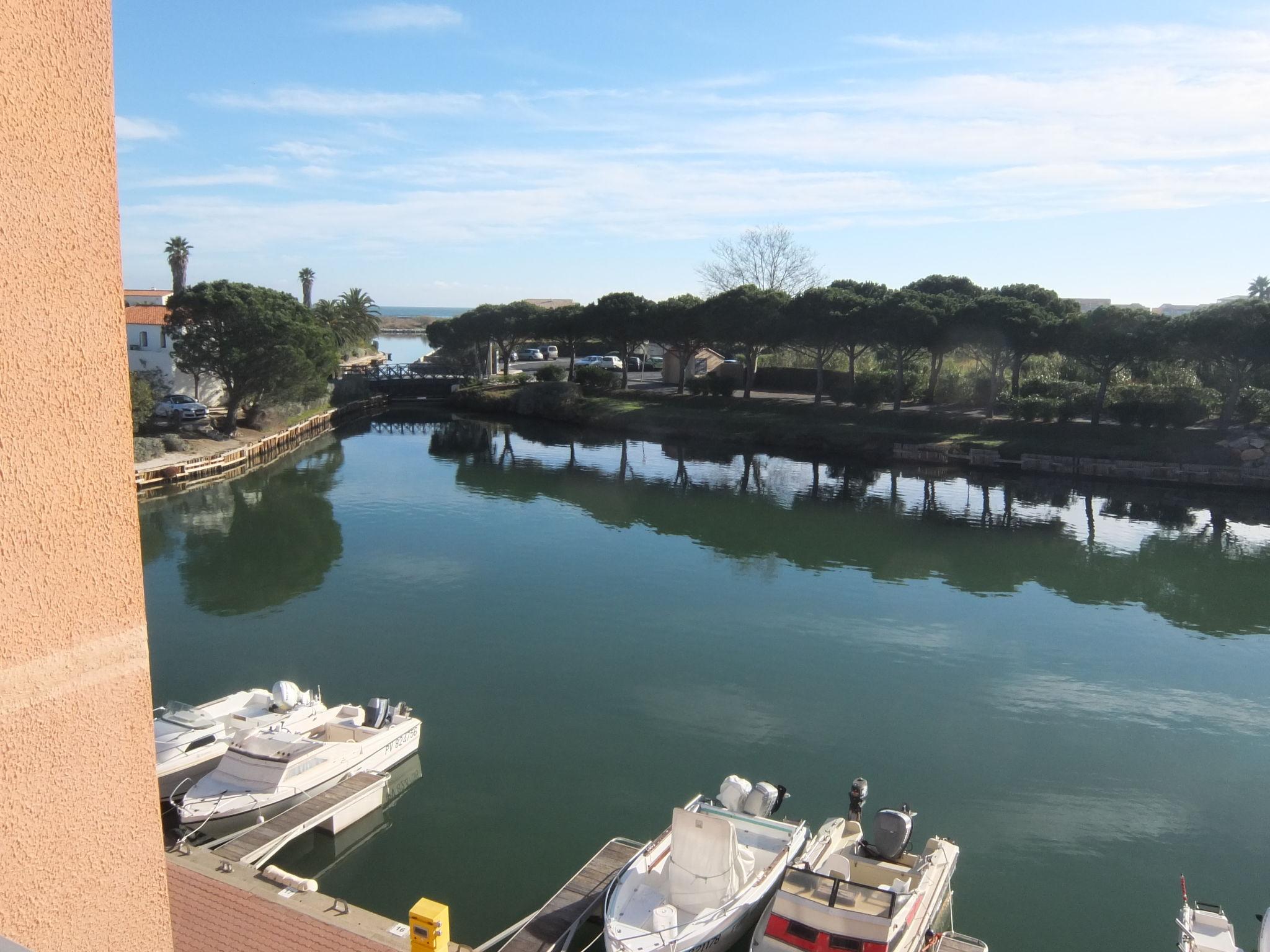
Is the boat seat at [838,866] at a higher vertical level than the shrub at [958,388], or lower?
lower

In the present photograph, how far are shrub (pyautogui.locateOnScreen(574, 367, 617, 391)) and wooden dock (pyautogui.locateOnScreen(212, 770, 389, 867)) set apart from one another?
52669mm

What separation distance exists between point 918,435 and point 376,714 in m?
39.6

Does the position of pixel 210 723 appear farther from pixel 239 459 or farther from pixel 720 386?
pixel 720 386

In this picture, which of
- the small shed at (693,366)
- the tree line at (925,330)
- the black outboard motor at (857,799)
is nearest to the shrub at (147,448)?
the tree line at (925,330)

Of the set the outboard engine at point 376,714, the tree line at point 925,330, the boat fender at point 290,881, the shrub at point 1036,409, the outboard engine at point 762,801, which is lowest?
the boat fender at point 290,881

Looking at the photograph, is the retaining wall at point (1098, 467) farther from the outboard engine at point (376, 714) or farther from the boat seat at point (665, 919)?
the boat seat at point (665, 919)

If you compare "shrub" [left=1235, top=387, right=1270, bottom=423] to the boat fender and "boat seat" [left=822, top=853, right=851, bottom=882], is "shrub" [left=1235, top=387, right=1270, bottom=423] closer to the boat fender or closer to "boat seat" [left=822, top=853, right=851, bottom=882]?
"boat seat" [left=822, top=853, right=851, bottom=882]

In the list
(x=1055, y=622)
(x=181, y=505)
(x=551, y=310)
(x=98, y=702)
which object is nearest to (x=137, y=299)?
(x=551, y=310)

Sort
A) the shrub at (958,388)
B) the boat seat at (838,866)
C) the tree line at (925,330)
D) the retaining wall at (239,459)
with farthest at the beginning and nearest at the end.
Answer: the shrub at (958,388)
the tree line at (925,330)
the retaining wall at (239,459)
the boat seat at (838,866)

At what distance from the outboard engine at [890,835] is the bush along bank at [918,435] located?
3725cm

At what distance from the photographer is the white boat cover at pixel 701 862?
1055 cm

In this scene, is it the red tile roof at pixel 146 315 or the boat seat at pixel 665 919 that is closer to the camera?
the boat seat at pixel 665 919

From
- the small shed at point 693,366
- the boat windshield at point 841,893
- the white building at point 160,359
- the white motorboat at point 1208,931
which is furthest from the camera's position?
the small shed at point 693,366

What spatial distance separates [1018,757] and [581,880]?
27.6 ft
